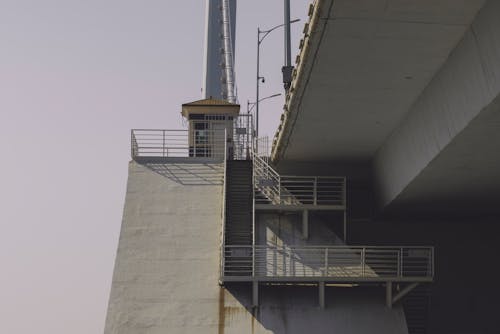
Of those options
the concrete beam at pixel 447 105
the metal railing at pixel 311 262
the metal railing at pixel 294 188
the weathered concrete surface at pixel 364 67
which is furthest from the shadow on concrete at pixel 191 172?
the concrete beam at pixel 447 105

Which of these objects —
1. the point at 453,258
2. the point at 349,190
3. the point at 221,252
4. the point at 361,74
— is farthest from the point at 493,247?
the point at 361,74

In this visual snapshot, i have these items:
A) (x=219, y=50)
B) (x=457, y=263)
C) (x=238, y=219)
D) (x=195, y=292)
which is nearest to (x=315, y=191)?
(x=238, y=219)

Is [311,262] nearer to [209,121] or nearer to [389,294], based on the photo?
[389,294]

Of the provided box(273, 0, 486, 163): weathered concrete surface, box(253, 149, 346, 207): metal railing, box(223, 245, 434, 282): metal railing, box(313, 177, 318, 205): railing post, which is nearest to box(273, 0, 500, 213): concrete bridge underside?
box(273, 0, 486, 163): weathered concrete surface

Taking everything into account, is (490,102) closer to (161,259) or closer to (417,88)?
(417,88)

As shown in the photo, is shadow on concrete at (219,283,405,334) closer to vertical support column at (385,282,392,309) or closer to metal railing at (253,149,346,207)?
vertical support column at (385,282,392,309)

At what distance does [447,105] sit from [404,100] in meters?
3.33

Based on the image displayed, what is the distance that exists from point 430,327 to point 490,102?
20.4 m

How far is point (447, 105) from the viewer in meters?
30.3

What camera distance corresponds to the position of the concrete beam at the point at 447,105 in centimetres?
2584

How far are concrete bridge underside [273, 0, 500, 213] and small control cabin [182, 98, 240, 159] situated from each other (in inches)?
267

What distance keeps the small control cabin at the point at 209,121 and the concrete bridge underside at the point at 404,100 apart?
6.78 metres

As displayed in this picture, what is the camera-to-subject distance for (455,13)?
26094mm

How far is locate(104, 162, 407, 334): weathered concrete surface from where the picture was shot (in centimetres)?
3706
